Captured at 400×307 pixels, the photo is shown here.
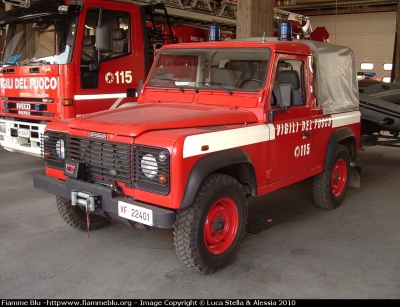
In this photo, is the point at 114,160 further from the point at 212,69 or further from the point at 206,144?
the point at 212,69

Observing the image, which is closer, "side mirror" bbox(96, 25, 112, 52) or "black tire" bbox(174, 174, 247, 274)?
"black tire" bbox(174, 174, 247, 274)

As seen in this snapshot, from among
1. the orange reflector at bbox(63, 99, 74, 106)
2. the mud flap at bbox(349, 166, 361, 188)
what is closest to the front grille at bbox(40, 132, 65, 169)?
the orange reflector at bbox(63, 99, 74, 106)

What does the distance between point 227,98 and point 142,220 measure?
163 centimetres

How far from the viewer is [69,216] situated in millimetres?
4527

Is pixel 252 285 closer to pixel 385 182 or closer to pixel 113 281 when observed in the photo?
pixel 113 281

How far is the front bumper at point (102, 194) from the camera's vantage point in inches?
130

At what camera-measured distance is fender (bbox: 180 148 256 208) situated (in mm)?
3338

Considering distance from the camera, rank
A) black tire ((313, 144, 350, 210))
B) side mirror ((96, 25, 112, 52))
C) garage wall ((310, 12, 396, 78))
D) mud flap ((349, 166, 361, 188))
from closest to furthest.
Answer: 1. black tire ((313, 144, 350, 210))
2. side mirror ((96, 25, 112, 52))
3. mud flap ((349, 166, 361, 188))
4. garage wall ((310, 12, 396, 78))

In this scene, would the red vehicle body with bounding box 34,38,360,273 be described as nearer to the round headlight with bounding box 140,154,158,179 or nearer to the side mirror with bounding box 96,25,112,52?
the round headlight with bounding box 140,154,158,179

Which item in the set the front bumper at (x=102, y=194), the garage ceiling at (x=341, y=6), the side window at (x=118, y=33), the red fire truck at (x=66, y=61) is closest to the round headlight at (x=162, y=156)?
the front bumper at (x=102, y=194)

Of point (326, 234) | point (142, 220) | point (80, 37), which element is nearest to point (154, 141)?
point (142, 220)

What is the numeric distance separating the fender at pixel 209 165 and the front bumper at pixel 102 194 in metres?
0.17

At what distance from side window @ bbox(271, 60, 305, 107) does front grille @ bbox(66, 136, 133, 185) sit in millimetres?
1647

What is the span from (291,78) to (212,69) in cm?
84
